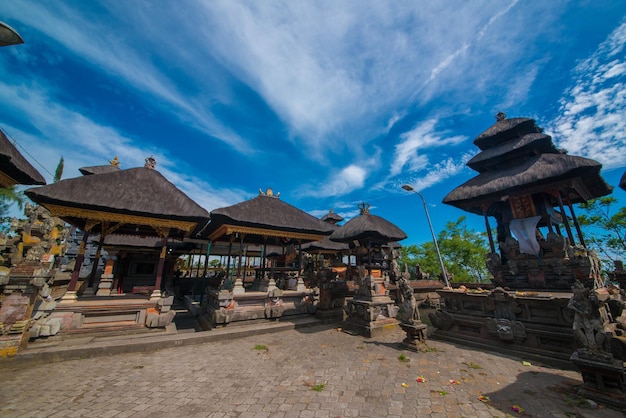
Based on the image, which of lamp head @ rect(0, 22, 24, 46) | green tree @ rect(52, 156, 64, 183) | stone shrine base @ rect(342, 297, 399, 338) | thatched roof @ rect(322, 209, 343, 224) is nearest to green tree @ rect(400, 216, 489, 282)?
thatched roof @ rect(322, 209, 343, 224)

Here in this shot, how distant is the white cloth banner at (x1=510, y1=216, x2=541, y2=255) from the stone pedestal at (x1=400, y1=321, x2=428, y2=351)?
6581 mm

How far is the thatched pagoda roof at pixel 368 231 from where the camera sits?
10625 millimetres

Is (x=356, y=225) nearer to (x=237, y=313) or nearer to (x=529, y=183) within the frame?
(x=237, y=313)

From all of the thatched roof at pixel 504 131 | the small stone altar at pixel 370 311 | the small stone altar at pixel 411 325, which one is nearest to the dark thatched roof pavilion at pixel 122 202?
the small stone altar at pixel 370 311

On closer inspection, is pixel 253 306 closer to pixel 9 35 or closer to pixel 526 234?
pixel 9 35

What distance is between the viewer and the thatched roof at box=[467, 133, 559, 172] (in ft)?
35.6

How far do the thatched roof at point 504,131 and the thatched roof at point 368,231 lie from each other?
6936mm

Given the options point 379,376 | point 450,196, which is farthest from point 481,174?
point 379,376

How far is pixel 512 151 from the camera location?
37.2ft

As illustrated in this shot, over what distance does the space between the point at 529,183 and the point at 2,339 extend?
17452 mm

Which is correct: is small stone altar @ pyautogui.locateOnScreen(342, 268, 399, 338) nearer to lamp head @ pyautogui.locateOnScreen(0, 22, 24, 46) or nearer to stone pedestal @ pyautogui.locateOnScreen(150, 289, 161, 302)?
stone pedestal @ pyautogui.locateOnScreen(150, 289, 161, 302)

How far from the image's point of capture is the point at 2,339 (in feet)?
18.3

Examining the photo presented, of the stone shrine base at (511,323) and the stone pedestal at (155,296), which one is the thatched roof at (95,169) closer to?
the stone pedestal at (155,296)

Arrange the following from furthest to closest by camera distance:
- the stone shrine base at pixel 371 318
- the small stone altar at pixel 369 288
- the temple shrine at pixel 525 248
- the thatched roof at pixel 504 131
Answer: the thatched roof at pixel 504 131, the small stone altar at pixel 369 288, the stone shrine base at pixel 371 318, the temple shrine at pixel 525 248
